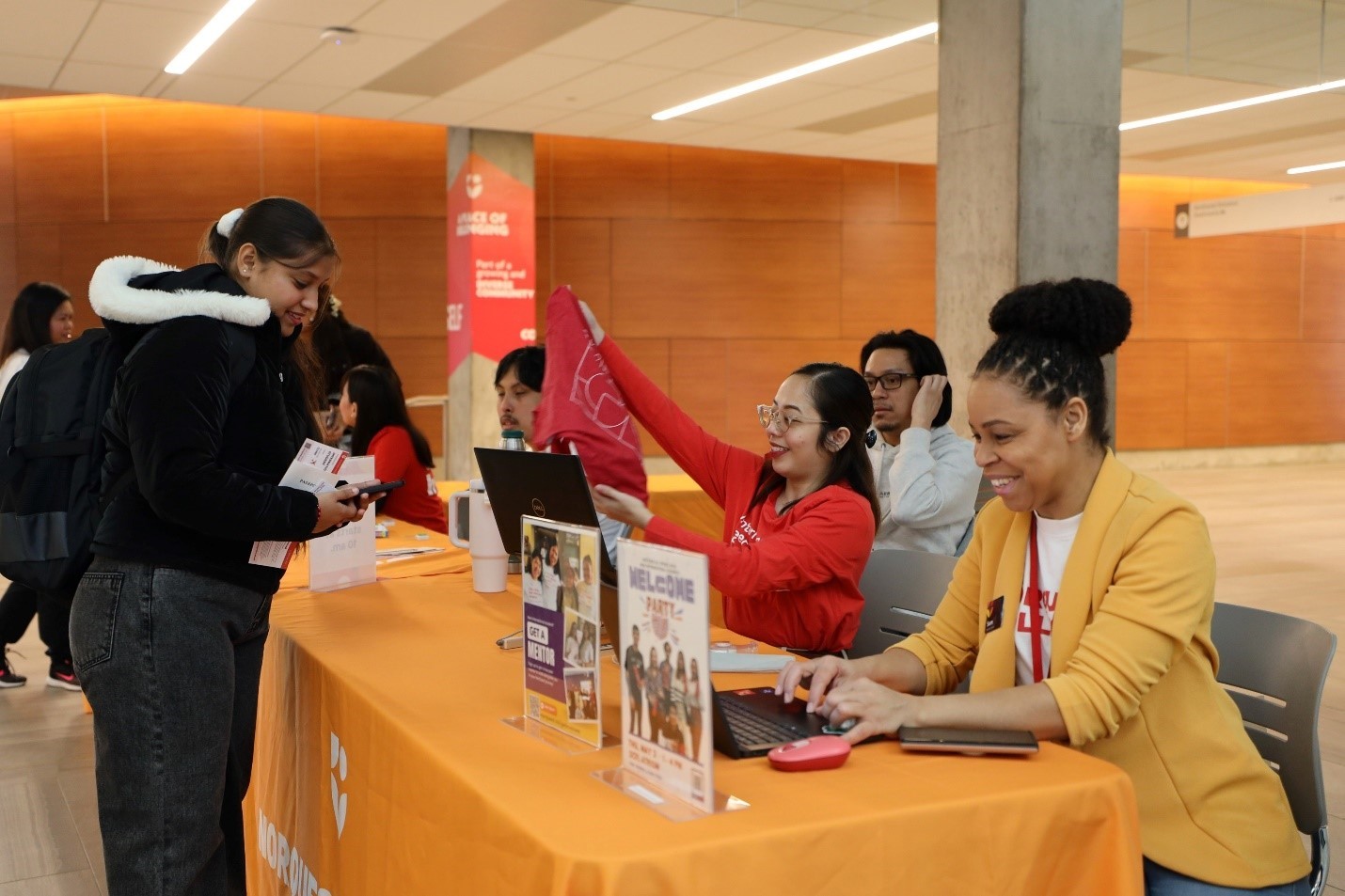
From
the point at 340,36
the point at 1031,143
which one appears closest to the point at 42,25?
the point at 340,36

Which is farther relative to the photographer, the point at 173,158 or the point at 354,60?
the point at 173,158

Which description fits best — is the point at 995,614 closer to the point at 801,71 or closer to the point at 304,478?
the point at 304,478

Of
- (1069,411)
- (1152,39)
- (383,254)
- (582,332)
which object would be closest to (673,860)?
(1069,411)

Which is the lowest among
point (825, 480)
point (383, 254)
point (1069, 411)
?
point (825, 480)

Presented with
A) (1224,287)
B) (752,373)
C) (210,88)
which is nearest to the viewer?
(210,88)

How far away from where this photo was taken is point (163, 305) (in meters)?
1.77

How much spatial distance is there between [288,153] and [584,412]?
9612 millimetres

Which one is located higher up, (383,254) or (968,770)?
(383,254)

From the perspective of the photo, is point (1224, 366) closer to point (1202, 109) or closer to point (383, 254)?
point (1202, 109)

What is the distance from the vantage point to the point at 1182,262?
14.0 metres

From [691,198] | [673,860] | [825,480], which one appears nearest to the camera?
[673,860]

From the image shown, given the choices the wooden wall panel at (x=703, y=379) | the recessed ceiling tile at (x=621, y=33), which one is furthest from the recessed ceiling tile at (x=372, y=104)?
the wooden wall panel at (x=703, y=379)

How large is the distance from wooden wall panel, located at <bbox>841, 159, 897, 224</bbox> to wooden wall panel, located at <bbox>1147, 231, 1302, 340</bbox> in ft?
11.6

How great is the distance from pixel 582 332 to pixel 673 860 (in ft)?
4.28
